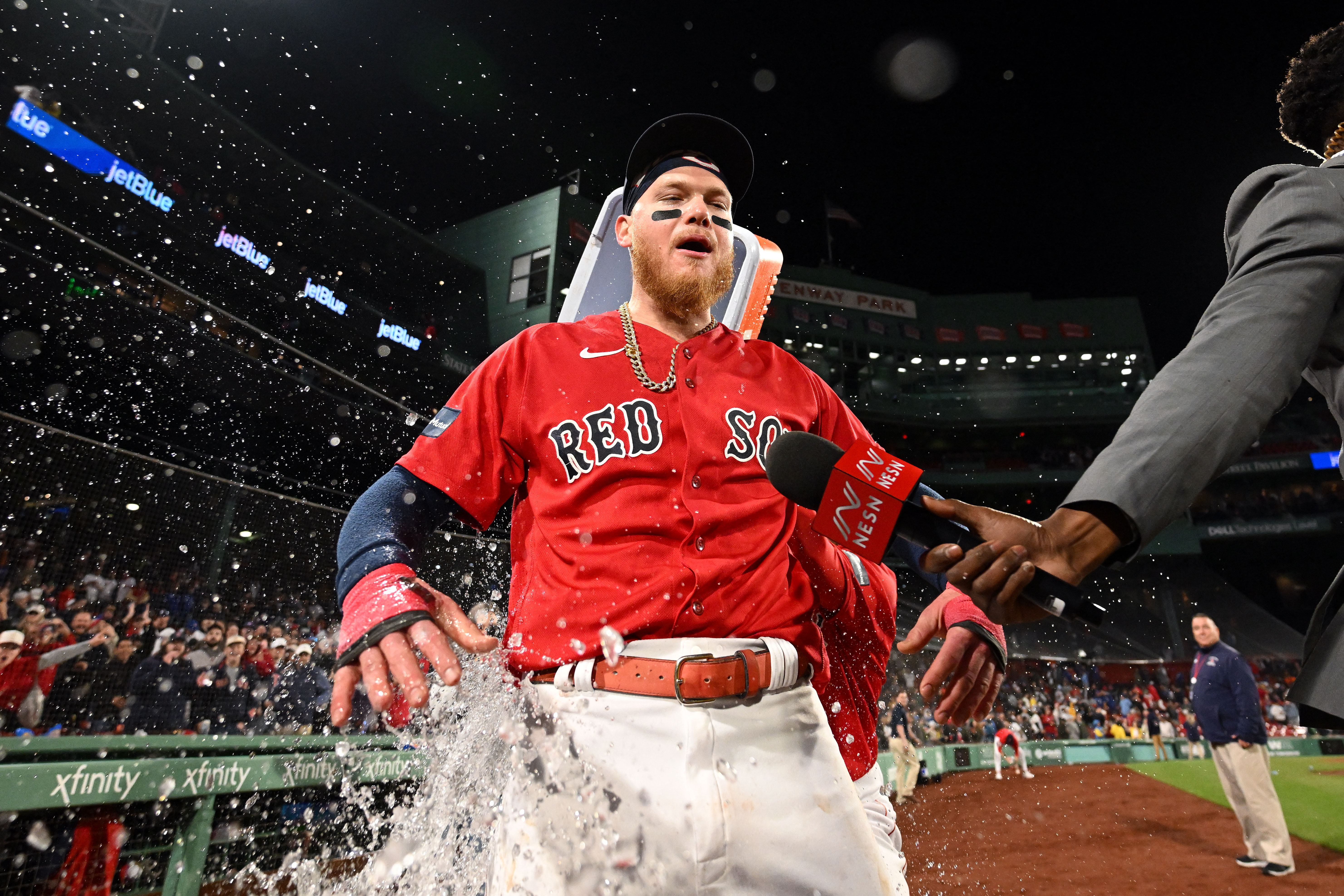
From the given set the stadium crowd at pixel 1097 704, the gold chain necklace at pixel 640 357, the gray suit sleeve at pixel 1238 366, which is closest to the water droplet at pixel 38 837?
the gold chain necklace at pixel 640 357

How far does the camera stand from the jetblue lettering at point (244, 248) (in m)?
15.5

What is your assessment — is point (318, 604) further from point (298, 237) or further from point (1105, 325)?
point (1105, 325)

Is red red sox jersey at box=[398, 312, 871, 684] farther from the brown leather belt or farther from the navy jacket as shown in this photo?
the navy jacket

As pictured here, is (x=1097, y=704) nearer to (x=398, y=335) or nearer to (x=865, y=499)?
(x=398, y=335)

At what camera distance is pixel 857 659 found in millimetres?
2023

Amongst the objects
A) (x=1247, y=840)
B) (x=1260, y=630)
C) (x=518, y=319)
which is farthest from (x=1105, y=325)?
(x=1247, y=840)

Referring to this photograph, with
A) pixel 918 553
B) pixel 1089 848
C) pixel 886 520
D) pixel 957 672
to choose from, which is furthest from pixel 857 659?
pixel 1089 848

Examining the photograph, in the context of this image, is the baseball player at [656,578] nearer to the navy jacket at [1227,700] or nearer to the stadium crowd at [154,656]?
the stadium crowd at [154,656]

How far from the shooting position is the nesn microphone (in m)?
0.94

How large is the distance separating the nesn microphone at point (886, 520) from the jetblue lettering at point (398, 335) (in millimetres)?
19200

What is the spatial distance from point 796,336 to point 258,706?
→ 31.1 meters

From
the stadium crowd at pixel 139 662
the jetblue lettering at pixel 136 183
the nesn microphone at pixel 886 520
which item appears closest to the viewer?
the nesn microphone at pixel 886 520

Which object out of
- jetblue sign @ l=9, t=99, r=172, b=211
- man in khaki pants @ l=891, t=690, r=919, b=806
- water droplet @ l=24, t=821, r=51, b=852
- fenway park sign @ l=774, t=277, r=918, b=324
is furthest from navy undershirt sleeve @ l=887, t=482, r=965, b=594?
fenway park sign @ l=774, t=277, r=918, b=324

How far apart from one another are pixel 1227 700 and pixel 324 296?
18.1m
